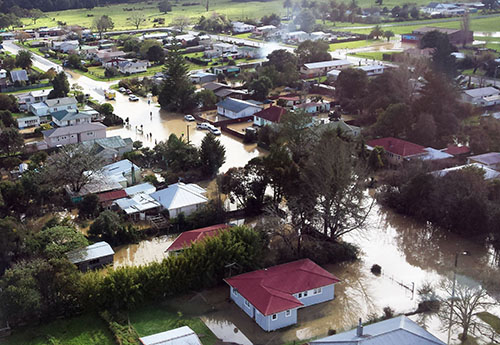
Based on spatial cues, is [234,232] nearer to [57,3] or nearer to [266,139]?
[266,139]

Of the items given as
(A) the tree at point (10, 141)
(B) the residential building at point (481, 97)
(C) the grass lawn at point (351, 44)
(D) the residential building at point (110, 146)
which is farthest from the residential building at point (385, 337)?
(C) the grass lawn at point (351, 44)

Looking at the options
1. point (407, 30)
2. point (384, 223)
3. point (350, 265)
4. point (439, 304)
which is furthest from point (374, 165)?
point (407, 30)

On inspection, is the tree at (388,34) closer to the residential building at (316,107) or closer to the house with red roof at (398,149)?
the residential building at (316,107)

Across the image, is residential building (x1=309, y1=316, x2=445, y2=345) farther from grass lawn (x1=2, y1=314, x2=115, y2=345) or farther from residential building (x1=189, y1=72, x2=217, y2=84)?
residential building (x1=189, y1=72, x2=217, y2=84)

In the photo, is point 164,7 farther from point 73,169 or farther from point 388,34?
point 73,169

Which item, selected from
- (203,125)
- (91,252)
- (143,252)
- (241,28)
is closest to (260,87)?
(203,125)

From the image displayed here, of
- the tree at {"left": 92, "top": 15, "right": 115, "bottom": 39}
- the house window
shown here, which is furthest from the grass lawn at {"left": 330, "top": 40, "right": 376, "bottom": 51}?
the house window
